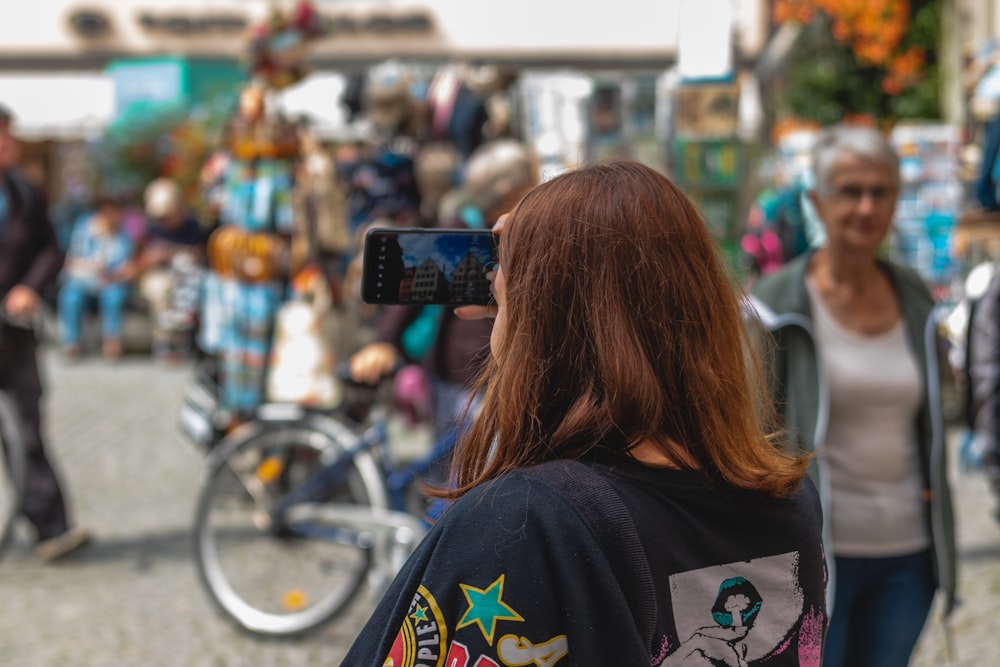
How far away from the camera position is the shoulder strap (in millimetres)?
1212

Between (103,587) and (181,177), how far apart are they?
955cm

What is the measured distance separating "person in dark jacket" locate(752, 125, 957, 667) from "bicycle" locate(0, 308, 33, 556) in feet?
11.9

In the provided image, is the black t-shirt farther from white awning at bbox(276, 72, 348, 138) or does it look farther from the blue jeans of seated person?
the blue jeans of seated person

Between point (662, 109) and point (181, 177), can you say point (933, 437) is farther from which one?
point (181, 177)

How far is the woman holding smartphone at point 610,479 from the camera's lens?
1.19 meters

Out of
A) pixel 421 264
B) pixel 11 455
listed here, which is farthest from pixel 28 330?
pixel 421 264

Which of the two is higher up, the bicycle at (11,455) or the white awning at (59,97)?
the white awning at (59,97)

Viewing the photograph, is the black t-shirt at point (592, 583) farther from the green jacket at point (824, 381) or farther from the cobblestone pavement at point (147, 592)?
the cobblestone pavement at point (147, 592)

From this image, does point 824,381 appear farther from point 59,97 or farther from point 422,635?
point 59,97

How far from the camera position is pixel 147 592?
5121 millimetres

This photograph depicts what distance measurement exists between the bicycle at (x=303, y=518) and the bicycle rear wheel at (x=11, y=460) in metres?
→ 1.10

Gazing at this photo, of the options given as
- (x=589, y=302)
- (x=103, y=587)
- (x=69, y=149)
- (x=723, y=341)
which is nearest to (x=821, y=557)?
(x=723, y=341)

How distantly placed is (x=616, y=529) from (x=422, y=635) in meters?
0.21

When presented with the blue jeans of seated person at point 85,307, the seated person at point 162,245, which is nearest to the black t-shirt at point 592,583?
the seated person at point 162,245
